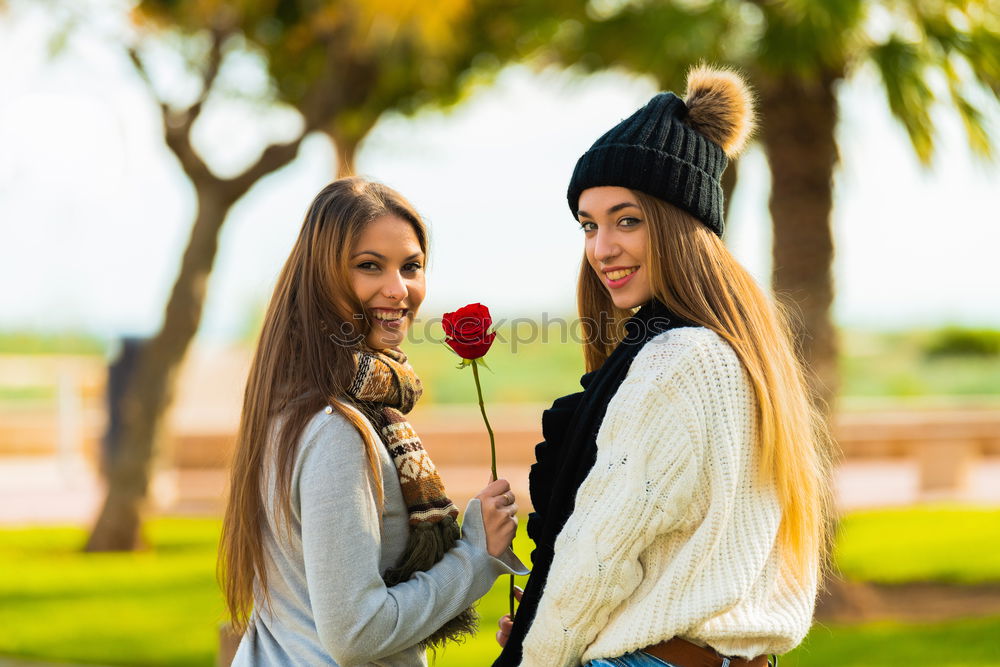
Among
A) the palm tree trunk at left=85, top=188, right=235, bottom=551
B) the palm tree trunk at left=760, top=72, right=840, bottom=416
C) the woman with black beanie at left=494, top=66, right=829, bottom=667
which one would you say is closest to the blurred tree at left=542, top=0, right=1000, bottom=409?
the palm tree trunk at left=760, top=72, right=840, bottom=416

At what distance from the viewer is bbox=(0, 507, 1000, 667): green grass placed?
603 cm

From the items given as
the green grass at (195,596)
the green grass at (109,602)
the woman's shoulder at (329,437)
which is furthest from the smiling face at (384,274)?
the green grass at (195,596)

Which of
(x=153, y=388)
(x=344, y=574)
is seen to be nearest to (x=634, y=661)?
(x=344, y=574)

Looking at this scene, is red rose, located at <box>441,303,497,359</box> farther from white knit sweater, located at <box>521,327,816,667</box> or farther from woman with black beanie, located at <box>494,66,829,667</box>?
white knit sweater, located at <box>521,327,816,667</box>

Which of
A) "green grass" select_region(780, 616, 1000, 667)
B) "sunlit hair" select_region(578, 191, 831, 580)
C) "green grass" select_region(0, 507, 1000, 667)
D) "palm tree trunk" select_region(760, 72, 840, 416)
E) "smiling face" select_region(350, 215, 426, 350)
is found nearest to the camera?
"sunlit hair" select_region(578, 191, 831, 580)

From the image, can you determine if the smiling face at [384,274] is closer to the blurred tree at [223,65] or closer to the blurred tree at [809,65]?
the blurred tree at [809,65]

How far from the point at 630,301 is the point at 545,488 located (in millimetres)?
444

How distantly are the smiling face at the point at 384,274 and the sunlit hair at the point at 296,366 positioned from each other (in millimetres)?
18

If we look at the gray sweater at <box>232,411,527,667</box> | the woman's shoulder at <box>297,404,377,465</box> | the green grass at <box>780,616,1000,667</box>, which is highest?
Answer: the woman's shoulder at <box>297,404,377,465</box>

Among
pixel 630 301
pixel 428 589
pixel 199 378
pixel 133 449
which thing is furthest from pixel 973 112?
pixel 199 378

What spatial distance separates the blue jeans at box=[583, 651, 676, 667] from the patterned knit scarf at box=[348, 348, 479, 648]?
446 millimetres

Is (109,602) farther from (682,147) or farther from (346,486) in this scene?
(682,147)

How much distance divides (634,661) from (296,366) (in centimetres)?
91

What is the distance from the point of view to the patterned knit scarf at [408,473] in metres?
2.24
